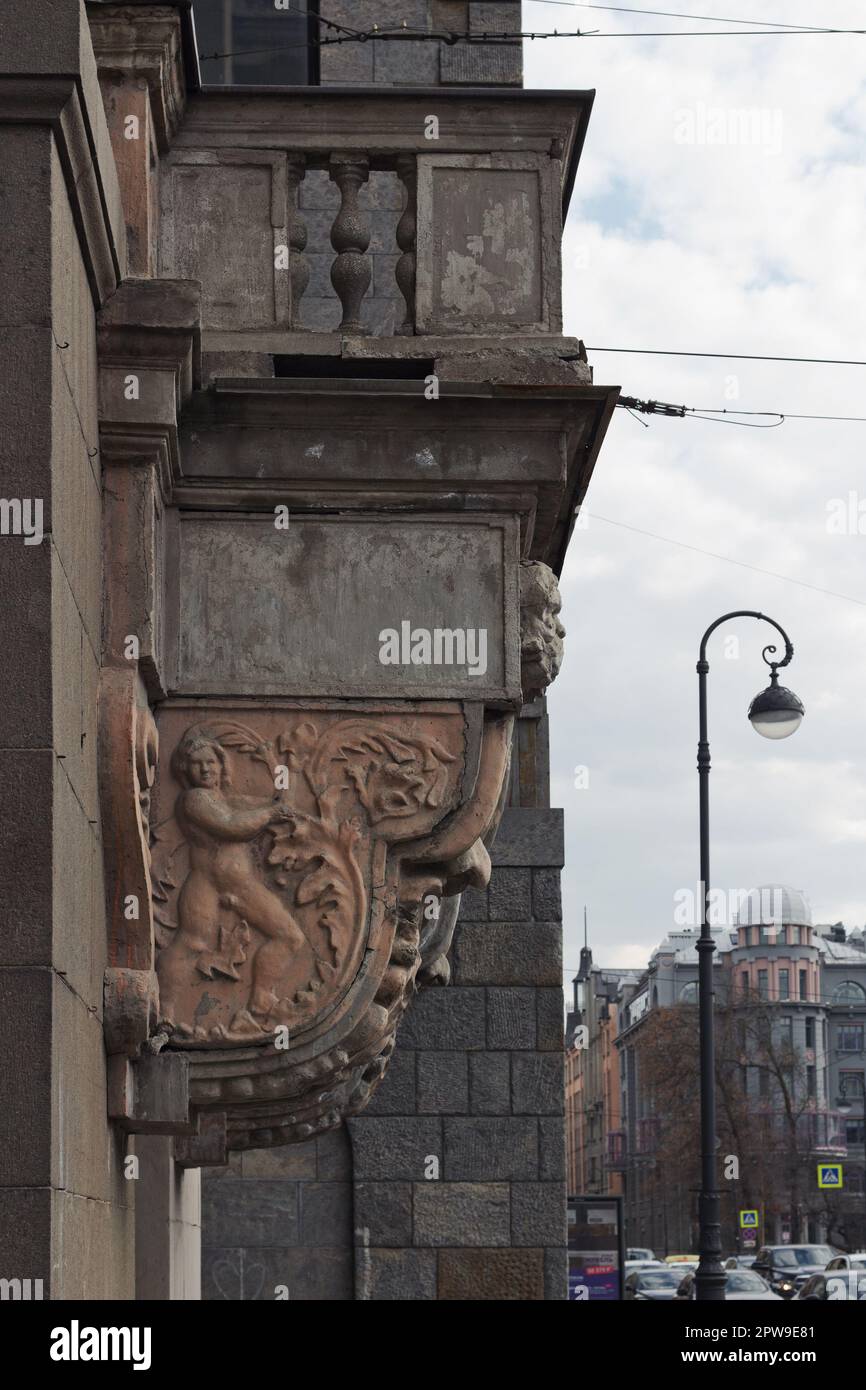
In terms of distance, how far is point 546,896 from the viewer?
13188mm

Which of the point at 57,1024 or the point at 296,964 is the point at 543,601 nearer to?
the point at 296,964

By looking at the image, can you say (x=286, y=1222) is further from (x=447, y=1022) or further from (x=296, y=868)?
(x=296, y=868)

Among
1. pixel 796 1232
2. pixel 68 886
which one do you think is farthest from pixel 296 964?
pixel 796 1232

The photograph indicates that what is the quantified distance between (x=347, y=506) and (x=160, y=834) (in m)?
1.17

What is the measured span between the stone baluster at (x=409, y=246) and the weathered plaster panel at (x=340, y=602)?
2.41 ft

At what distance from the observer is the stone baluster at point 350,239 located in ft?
23.3

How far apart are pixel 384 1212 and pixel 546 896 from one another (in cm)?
210

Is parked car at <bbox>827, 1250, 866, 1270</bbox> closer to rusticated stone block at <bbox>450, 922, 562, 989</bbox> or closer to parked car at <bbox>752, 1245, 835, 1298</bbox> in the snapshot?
parked car at <bbox>752, 1245, 835, 1298</bbox>

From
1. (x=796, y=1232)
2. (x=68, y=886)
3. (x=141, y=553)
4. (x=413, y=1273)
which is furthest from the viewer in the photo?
(x=796, y=1232)

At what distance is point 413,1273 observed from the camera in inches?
500

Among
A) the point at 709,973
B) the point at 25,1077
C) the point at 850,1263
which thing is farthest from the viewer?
the point at 850,1263

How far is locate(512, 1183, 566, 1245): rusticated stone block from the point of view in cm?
1269

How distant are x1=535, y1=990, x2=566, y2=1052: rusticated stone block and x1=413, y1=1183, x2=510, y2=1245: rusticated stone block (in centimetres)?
86

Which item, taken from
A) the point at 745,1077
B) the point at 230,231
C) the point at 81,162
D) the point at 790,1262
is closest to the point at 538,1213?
the point at 230,231
